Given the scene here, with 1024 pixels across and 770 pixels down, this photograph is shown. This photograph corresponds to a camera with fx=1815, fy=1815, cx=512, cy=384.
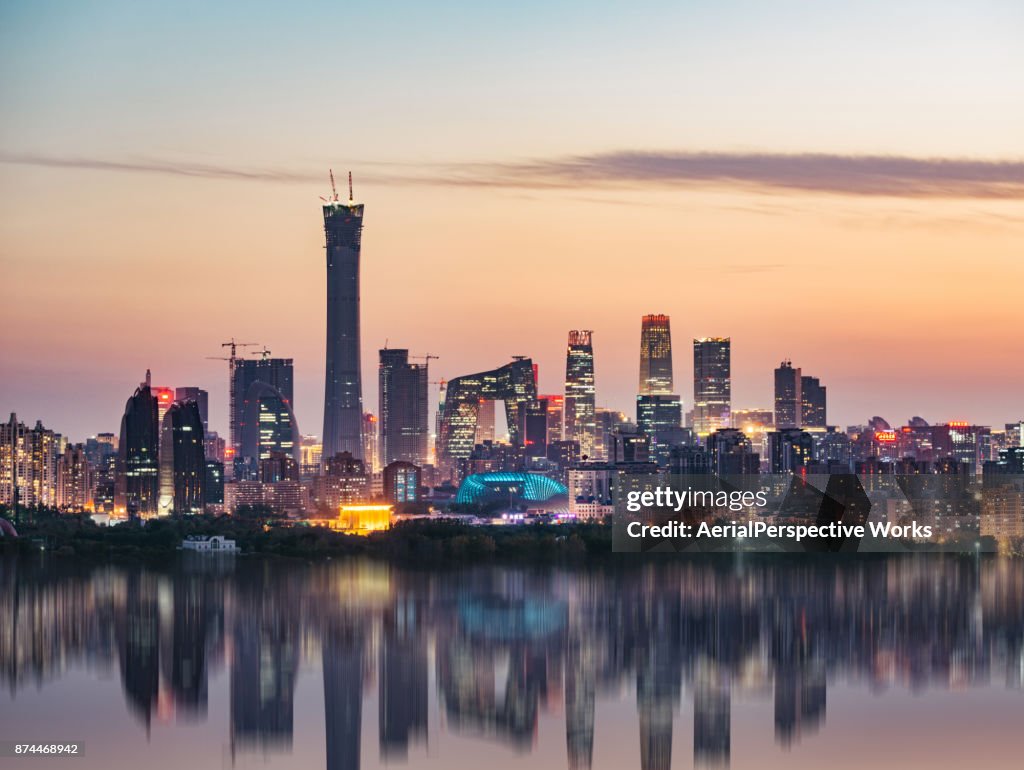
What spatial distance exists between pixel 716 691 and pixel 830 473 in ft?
166

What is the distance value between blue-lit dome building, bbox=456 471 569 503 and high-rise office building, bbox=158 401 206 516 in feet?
46.9

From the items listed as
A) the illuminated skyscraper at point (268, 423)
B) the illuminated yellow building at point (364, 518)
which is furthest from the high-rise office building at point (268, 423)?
the illuminated yellow building at point (364, 518)

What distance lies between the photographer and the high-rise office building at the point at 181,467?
276 ft

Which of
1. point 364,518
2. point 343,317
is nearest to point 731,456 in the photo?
→ point 364,518

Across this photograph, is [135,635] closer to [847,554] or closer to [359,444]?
[847,554]

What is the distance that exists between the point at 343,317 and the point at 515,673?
95.4 metres

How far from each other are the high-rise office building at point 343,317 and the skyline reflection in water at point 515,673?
261 ft

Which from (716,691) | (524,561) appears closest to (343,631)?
(716,691)

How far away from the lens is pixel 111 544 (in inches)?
2040

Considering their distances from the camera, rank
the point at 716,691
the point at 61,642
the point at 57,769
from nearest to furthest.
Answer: the point at 57,769
the point at 716,691
the point at 61,642

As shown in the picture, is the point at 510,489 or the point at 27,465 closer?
the point at 27,465

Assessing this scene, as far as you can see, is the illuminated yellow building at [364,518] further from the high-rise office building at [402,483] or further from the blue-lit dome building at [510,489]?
the high-rise office building at [402,483]

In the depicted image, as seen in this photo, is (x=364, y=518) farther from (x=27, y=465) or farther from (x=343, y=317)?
(x=343, y=317)

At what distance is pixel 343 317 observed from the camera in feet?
395
